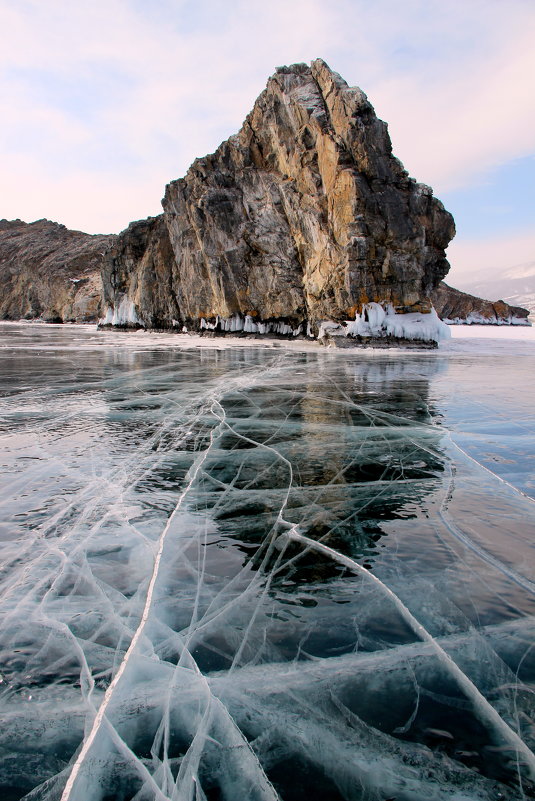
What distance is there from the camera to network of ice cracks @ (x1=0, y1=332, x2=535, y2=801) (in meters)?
1.79

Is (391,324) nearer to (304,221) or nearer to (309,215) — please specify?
(309,215)

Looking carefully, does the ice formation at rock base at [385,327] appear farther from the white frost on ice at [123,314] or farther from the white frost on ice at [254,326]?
the white frost on ice at [123,314]

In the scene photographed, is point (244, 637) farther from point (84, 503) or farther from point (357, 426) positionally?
Answer: point (357, 426)

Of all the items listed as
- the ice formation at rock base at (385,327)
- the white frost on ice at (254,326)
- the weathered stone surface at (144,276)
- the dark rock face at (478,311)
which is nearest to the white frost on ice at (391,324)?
the ice formation at rock base at (385,327)

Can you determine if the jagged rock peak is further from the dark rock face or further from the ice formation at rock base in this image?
the dark rock face

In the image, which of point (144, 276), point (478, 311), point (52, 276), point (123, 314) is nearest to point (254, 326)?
point (144, 276)

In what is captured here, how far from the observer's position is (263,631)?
8.38 ft

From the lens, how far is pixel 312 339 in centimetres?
3394

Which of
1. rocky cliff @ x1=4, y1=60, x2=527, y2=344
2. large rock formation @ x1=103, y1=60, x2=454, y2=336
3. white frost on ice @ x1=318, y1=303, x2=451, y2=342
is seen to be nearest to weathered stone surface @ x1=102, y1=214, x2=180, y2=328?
rocky cliff @ x1=4, y1=60, x2=527, y2=344

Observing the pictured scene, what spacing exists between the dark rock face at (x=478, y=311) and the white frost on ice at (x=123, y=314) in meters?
48.7

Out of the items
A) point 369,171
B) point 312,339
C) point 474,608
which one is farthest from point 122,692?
point 312,339

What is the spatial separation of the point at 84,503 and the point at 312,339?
100 feet

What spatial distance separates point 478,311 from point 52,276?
74.5 metres

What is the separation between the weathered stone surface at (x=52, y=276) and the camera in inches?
3135
